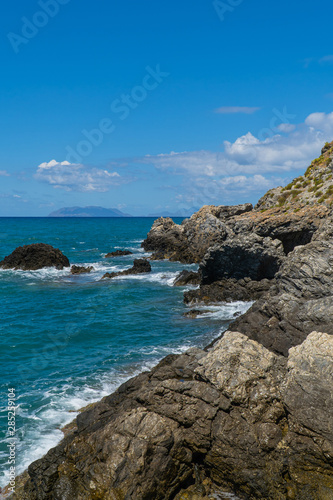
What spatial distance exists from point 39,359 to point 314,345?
17.4 meters

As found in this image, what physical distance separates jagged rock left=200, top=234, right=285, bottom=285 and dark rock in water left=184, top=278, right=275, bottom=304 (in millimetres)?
922

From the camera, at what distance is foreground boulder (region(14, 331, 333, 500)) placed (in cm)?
1115

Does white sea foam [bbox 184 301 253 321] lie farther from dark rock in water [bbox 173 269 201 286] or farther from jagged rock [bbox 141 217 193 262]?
jagged rock [bbox 141 217 193 262]

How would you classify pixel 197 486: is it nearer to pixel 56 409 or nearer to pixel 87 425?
pixel 87 425

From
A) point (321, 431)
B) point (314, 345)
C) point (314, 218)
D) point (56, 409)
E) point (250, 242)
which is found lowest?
point (56, 409)

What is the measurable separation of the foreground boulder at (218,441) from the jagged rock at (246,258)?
22515 millimetres

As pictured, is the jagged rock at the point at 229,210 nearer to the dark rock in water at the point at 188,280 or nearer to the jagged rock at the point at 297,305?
the dark rock in water at the point at 188,280

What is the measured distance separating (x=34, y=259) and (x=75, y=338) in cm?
3051

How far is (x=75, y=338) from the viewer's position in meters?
28.4

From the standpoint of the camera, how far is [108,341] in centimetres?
2741

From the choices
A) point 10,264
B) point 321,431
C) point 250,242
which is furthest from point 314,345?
point 10,264

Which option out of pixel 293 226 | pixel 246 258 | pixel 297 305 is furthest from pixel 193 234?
pixel 297 305

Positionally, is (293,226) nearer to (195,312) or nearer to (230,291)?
(230,291)

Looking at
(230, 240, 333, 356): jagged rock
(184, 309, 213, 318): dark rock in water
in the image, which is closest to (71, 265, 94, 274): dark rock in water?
(184, 309, 213, 318): dark rock in water
